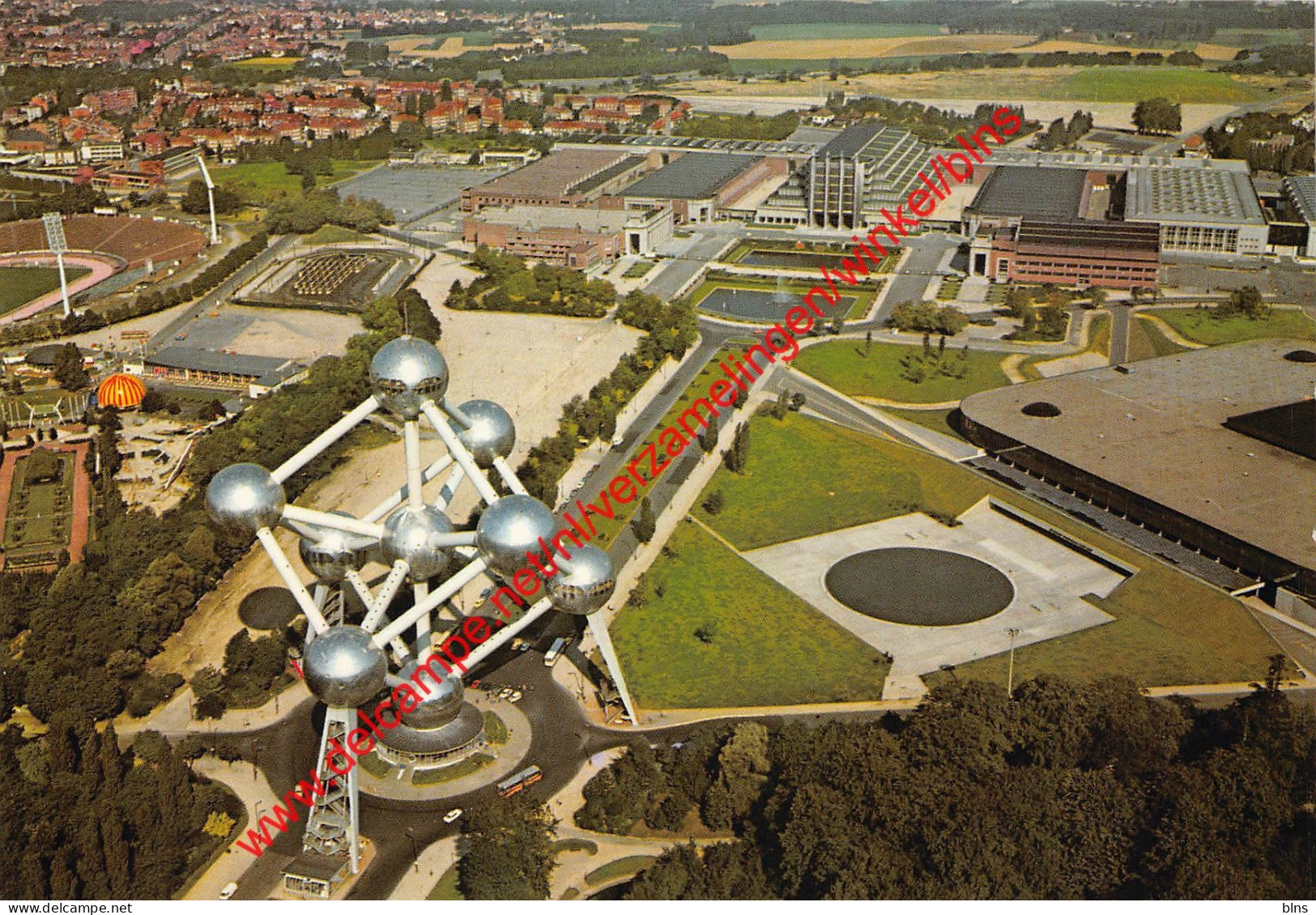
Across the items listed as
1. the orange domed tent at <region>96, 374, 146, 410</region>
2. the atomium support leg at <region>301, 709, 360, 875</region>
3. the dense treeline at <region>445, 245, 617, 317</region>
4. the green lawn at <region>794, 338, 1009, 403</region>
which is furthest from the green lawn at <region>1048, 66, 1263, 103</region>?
the atomium support leg at <region>301, 709, 360, 875</region>

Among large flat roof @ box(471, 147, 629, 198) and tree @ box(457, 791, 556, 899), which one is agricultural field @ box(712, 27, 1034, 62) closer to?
large flat roof @ box(471, 147, 629, 198)

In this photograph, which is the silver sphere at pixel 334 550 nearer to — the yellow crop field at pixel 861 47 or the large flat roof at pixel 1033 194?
the large flat roof at pixel 1033 194

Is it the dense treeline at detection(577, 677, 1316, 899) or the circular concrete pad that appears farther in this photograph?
the circular concrete pad

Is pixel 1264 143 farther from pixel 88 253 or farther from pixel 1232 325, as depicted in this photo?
pixel 88 253

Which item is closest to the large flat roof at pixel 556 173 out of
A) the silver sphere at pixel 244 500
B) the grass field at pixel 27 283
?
the grass field at pixel 27 283

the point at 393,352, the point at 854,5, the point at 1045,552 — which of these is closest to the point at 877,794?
the point at 393,352

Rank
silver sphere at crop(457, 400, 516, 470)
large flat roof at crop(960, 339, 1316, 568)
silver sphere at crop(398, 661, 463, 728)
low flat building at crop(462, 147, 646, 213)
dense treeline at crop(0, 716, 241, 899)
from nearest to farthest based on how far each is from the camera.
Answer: dense treeline at crop(0, 716, 241, 899), silver sphere at crop(457, 400, 516, 470), silver sphere at crop(398, 661, 463, 728), large flat roof at crop(960, 339, 1316, 568), low flat building at crop(462, 147, 646, 213)

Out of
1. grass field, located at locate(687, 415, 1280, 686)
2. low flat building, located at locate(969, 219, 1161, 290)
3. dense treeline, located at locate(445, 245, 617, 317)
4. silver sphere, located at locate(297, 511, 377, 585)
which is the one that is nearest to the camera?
silver sphere, located at locate(297, 511, 377, 585)
